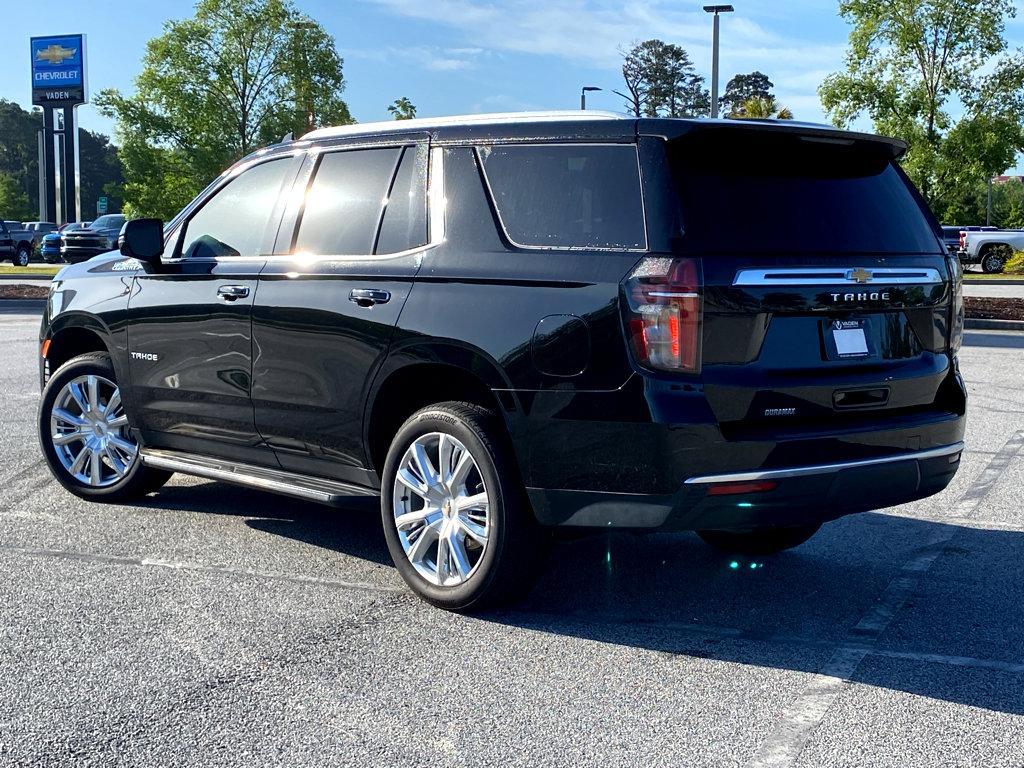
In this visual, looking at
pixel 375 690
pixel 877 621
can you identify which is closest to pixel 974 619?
pixel 877 621

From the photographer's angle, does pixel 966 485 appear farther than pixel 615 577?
Yes

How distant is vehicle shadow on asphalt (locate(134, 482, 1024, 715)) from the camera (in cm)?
441

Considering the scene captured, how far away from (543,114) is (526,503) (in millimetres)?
1533

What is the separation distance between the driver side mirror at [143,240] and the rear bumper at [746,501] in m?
2.71

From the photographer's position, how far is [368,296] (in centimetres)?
527

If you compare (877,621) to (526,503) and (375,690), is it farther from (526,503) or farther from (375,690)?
(375,690)

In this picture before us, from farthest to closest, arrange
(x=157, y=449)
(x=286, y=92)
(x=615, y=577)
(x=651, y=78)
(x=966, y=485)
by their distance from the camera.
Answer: (x=651, y=78)
(x=286, y=92)
(x=966, y=485)
(x=157, y=449)
(x=615, y=577)

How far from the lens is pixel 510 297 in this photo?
474 cm

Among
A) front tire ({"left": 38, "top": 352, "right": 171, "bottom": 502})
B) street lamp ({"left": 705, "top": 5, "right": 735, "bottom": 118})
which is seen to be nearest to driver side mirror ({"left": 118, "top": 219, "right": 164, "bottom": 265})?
front tire ({"left": 38, "top": 352, "right": 171, "bottom": 502})

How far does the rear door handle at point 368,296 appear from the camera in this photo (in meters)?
5.21

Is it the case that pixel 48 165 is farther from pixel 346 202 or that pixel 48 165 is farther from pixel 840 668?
pixel 840 668

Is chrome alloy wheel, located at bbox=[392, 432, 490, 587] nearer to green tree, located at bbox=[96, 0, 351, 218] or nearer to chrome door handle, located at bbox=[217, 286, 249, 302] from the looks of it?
chrome door handle, located at bbox=[217, 286, 249, 302]

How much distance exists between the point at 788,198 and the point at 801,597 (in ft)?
5.35

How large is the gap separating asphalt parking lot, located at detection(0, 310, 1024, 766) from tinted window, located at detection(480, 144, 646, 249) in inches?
57.3
